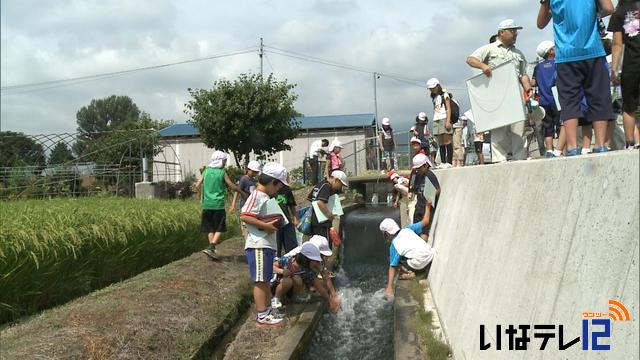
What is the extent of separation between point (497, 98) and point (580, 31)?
196 centimetres

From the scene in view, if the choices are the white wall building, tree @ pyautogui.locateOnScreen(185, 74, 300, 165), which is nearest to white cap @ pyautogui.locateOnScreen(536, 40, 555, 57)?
tree @ pyautogui.locateOnScreen(185, 74, 300, 165)

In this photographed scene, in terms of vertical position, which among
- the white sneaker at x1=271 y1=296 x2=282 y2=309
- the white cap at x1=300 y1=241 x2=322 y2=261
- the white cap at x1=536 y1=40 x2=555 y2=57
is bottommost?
the white sneaker at x1=271 y1=296 x2=282 y2=309

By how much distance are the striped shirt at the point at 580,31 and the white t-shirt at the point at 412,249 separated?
3661 mm

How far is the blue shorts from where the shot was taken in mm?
5512

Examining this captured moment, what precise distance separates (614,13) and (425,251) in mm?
4070

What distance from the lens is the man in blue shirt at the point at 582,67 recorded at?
4.20 meters

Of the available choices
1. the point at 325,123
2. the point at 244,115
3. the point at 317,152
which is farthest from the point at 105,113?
the point at 317,152

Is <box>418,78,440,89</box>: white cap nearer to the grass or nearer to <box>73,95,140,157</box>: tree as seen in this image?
the grass

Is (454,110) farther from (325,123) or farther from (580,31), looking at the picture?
(325,123)

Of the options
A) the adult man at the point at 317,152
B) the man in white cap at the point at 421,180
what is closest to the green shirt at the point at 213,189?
the man in white cap at the point at 421,180

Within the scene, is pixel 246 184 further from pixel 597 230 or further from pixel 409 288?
pixel 597 230

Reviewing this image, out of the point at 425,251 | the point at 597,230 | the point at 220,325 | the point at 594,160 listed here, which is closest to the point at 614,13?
the point at 594,160

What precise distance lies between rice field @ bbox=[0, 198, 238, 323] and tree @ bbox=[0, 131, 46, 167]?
13.8 m

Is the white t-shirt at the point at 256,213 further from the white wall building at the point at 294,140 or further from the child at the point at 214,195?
the white wall building at the point at 294,140
